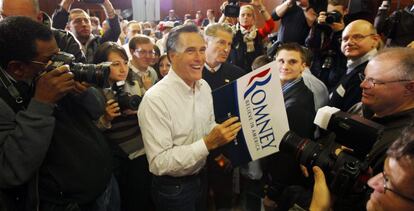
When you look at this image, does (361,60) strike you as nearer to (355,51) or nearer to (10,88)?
(355,51)

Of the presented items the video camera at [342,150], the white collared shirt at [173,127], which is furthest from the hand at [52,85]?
the video camera at [342,150]

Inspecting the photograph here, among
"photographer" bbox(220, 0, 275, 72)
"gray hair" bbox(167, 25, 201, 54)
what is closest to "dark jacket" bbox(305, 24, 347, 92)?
"photographer" bbox(220, 0, 275, 72)

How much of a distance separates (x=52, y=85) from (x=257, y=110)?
0.84m

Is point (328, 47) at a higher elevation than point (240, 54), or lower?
higher

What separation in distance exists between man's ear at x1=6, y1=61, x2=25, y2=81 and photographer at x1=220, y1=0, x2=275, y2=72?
232 centimetres

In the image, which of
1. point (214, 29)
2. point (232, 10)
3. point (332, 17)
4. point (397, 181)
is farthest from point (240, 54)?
point (397, 181)

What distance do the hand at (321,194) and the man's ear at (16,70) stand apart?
1067 millimetres

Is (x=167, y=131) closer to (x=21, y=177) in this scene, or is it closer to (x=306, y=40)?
(x=21, y=177)

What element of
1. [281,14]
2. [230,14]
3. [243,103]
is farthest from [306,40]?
[243,103]

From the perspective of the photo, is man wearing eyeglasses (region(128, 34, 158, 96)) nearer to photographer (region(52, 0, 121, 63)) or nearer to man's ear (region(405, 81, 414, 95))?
photographer (region(52, 0, 121, 63))

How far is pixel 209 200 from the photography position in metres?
2.32

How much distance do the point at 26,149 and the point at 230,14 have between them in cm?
266

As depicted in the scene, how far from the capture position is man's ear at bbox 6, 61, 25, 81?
96 cm

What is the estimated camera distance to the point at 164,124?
129 centimetres
